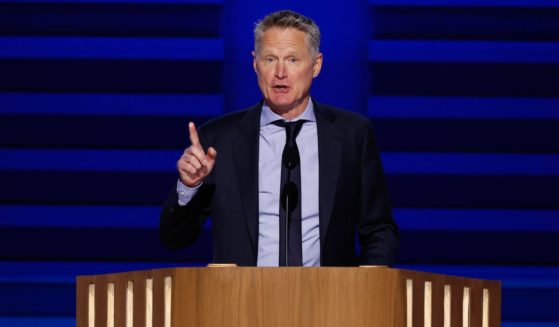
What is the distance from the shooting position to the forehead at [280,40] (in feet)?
7.72

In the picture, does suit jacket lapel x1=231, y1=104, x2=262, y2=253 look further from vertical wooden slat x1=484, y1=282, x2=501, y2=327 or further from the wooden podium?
vertical wooden slat x1=484, y1=282, x2=501, y2=327

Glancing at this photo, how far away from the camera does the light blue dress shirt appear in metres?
2.26

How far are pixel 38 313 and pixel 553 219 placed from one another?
6.36 feet

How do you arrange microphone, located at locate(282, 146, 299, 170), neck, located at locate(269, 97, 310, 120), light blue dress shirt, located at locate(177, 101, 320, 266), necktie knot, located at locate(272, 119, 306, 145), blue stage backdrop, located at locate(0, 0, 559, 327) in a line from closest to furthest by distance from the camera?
microphone, located at locate(282, 146, 299, 170) → necktie knot, located at locate(272, 119, 306, 145) → light blue dress shirt, located at locate(177, 101, 320, 266) → neck, located at locate(269, 97, 310, 120) → blue stage backdrop, located at locate(0, 0, 559, 327)

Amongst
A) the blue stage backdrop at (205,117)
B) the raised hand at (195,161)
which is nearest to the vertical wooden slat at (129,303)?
the raised hand at (195,161)

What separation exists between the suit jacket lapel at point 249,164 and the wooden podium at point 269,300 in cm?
52

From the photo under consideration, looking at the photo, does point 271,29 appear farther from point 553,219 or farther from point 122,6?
point 553,219

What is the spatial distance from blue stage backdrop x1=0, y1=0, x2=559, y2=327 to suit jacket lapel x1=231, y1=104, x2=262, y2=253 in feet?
4.70

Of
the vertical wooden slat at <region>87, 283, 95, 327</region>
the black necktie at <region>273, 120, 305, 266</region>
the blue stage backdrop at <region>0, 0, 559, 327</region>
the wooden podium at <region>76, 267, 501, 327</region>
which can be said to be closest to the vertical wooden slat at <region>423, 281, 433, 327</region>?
the wooden podium at <region>76, 267, 501, 327</region>

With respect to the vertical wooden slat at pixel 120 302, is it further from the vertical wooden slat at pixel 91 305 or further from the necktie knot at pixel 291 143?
the necktie knot at pixel 291 143

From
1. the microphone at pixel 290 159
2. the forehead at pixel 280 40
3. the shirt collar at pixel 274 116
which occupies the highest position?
the forehead at pixel 280 40

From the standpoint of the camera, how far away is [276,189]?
2.31 meters

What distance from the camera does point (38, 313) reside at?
12.3ft

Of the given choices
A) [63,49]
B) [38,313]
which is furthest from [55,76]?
[38,313]
